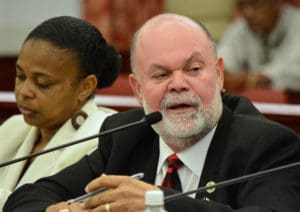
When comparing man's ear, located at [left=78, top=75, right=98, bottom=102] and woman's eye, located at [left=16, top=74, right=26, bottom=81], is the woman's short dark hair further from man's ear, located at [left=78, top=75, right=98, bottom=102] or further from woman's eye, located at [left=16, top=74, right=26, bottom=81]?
woman's eye, located at [left=16, top=74, right=26, bottom=81]

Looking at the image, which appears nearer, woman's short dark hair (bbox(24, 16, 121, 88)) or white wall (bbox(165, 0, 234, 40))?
woman's short dark hair (bbox(24, 16, 121, 88))

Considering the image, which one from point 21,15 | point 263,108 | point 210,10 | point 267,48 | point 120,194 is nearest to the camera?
point 120,194

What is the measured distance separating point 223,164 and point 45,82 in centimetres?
84

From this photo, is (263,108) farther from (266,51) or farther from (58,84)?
(266,51)

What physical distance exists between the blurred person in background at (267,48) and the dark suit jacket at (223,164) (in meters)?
2.97

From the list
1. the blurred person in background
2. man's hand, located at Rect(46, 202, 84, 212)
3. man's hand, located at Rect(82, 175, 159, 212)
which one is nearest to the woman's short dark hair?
man's hand, located at Rect(46, 202, 84, 212)

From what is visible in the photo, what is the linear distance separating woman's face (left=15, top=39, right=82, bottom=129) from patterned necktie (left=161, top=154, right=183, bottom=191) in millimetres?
674

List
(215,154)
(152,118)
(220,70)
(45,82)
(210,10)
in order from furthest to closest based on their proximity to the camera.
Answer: (210,10)
(45,82)
(220,70)
(215,154)
(152,118)

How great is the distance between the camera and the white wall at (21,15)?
777 cm

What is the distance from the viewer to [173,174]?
7.29 ft

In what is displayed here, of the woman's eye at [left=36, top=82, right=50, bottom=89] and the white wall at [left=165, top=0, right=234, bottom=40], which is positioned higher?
the woman's eye at [left=36, top=82, right=50, bottom=89]

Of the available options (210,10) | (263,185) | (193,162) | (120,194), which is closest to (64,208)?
(120,194)

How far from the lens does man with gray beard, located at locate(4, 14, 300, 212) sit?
6.59 ft

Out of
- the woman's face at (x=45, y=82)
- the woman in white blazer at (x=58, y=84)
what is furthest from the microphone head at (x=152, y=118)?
the woman's face at (x=45, y=82)
